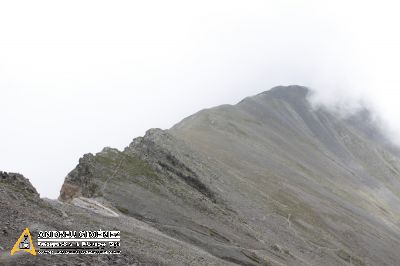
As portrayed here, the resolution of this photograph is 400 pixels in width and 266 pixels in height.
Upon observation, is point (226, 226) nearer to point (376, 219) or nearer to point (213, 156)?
point (213, 156)

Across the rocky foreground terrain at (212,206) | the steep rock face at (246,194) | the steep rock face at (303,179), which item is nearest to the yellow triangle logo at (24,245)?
the rocky foreground terrain at (212,206)

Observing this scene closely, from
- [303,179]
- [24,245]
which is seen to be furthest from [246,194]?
[24,245]

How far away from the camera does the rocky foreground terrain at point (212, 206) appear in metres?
34.0

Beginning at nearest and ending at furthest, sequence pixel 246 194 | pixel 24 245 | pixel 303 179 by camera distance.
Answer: pixel 24 245
pixel 246 194
pixel 303 179

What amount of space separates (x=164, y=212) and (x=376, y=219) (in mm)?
78544

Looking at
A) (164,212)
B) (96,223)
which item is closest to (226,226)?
(164,212)

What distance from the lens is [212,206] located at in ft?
196

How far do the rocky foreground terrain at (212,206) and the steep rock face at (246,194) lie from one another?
234mm

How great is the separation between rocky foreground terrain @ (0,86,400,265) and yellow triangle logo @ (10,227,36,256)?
44cm

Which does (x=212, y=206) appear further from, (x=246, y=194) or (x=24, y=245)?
(x=24, y=245)

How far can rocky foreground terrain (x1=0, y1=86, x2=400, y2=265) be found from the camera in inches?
1339

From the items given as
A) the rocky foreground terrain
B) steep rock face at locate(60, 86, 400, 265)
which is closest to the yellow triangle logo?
the rocky foreground terrain

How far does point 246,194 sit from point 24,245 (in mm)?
54007

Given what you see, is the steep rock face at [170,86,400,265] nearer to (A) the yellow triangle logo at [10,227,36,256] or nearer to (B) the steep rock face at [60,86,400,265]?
(B) the steep rock face at [60,86,400,265]
